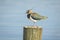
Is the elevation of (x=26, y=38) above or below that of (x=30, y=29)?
below

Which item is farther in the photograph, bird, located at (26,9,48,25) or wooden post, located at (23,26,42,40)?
bird, located at (26,9,48,25)

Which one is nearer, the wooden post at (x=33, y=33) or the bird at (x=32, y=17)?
the wooden post at (x=33, y=33)

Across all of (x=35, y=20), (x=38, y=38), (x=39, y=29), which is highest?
(x=35, y=20)

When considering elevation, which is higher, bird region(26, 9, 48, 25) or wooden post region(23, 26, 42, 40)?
bird region(26, 9, 48, 25)

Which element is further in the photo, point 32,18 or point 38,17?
point 32,18

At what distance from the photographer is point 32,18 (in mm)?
4961

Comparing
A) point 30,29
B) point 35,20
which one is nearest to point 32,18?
point 35,20

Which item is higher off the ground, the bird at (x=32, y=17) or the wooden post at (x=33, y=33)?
the bird at (x=32, y=17)

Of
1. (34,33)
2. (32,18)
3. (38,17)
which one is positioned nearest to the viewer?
(34,33)

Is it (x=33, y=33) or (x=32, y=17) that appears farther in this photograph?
(x=32, y=17)

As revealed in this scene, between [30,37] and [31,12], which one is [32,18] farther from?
[30,37]

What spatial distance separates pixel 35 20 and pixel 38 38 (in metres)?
1.72

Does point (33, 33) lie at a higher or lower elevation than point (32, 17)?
lower

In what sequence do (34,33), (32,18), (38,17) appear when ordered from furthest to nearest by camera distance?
(32,18), (38,17), (34,33)
